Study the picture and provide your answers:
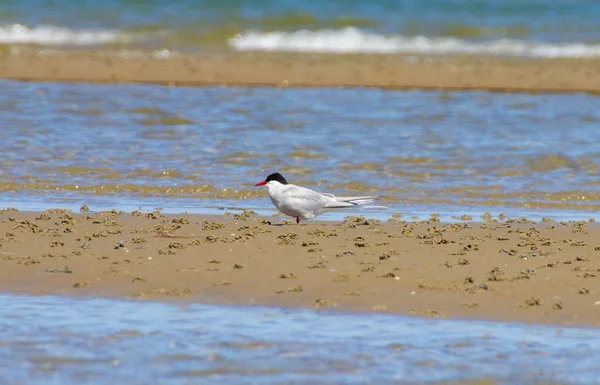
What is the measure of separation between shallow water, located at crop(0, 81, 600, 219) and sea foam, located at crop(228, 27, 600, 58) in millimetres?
11874

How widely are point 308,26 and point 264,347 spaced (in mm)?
28623

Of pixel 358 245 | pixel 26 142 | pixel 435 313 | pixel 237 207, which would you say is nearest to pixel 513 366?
pixel 435 313

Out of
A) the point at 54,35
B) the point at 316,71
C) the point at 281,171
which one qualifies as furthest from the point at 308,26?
the point at 281,171

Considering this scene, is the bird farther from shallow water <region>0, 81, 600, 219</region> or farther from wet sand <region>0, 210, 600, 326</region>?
shallow water <region>0, 81, 600, 219</region>

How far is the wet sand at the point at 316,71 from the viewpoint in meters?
20.5

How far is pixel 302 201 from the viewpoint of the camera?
8.72m

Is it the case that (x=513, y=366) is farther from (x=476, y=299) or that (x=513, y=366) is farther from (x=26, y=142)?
(x=26, y=142)

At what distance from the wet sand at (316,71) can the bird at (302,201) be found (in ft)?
36.5

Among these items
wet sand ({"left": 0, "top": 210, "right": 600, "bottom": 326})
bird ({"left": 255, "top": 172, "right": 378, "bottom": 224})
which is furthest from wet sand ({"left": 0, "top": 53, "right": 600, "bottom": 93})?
wet sand ({"left": 0, "top": 210, "right": 600, "bottom": 326})

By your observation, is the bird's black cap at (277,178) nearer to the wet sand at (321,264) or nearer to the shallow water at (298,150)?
the wet sand at (321,264)

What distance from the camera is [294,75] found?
21.9 m

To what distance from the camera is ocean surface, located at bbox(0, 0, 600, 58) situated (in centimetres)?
2972

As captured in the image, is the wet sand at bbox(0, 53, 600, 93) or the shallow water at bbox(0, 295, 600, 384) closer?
the shallow water at bbox(0, 295, 600, 384)

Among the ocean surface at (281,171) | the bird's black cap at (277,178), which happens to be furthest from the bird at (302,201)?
the ocean surface at (281,171)
